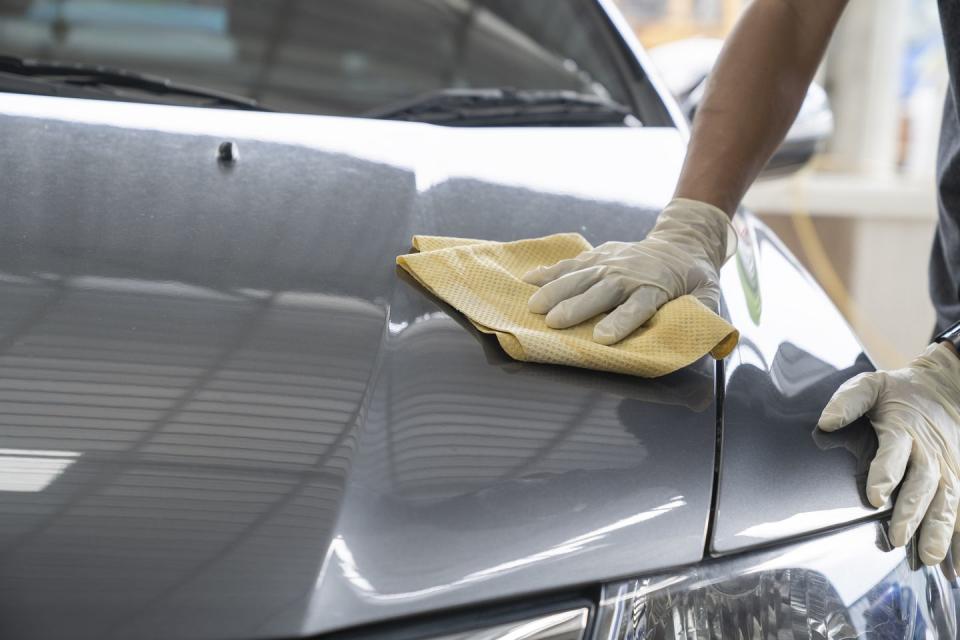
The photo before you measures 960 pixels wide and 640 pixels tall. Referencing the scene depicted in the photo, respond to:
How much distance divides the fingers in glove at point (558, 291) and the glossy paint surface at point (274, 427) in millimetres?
96

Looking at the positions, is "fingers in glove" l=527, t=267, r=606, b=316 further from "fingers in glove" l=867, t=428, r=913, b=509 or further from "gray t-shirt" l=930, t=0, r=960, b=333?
"gray t-shirt" l=930, t=0, r=960, b=333

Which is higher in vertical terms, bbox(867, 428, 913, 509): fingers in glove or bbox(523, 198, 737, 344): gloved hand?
bbox(523, 198, 737, 344): gloved hand

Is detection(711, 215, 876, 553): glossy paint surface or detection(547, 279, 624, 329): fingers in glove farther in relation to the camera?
detection(547, 279, 624, 329): fingers in glove

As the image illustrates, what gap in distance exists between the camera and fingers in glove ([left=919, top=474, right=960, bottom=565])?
0.89 meters

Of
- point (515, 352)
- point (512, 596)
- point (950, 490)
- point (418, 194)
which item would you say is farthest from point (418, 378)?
point (950, 490)

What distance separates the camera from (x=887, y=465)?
35.0 inches

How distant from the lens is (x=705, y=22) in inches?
187

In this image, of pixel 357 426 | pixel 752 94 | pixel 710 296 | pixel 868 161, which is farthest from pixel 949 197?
pixel 868 161

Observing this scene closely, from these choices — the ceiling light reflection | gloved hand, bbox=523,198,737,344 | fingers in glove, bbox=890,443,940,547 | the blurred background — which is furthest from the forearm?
the blurred background

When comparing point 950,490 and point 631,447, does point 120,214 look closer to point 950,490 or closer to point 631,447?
point 631,447

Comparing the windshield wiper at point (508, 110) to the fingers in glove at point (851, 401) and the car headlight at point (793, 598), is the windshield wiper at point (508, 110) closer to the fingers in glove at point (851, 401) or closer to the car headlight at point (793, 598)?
the fingers in glove at point (851, 401)

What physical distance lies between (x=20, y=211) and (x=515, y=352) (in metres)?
0.52

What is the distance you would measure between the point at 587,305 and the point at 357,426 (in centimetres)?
31

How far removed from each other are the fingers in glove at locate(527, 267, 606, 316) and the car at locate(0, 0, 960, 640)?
10 centimetres
